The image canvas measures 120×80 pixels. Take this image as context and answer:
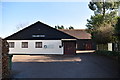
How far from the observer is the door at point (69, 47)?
27.6 m

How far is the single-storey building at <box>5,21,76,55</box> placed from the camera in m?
27.4

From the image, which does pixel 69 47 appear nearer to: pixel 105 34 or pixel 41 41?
pixel 41 41

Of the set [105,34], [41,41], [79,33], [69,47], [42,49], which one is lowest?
[42,49]

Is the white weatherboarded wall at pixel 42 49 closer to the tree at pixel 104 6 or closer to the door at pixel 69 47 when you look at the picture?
the door at pixel 69 47

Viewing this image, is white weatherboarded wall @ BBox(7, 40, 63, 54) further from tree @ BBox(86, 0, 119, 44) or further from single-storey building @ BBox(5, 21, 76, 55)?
tree @ BBox(86, 0, 119, 44)

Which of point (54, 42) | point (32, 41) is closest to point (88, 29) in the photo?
point (54, 42)

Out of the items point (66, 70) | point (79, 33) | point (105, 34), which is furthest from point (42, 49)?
point (79, 33)

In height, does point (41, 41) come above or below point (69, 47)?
above

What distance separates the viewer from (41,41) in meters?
27.6

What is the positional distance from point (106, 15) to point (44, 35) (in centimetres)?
1071

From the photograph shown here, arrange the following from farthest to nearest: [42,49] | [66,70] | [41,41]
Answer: [41,41] < [42,49] < [66,70]

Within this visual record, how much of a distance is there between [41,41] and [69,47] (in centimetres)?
460

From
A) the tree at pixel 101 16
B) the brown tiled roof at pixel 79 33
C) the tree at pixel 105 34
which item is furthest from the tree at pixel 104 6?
the brown tiled roof at pixel 79 33

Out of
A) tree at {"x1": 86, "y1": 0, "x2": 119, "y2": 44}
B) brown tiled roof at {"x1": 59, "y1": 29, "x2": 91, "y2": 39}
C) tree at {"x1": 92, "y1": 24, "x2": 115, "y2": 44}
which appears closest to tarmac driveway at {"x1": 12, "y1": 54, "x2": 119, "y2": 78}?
tree at {"x1": 92, "y1": 24, "x2": 115, "y2": 44}
